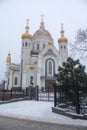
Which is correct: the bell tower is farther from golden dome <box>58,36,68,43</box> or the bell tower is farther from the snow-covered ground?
the snow-covered ground

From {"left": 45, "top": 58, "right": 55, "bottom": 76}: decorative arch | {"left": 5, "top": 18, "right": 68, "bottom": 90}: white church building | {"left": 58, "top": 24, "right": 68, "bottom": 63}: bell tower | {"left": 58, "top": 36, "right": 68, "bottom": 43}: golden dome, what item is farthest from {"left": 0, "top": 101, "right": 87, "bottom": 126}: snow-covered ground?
{"left": 58, "top": 36, "right": 68, "bottom": 43}: golden dome

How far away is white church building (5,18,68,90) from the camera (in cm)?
4884

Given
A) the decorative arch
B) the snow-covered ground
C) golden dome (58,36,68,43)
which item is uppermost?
golden dome (58,36,68,43)

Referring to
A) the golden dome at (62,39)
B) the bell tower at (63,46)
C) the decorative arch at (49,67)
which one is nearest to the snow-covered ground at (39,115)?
A: the decorative arch at (49,67)

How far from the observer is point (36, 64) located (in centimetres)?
5050

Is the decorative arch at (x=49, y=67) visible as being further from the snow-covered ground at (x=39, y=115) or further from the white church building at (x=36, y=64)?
the snow-covered ground at (x=39, y=115)

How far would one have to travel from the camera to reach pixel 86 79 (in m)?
11.0

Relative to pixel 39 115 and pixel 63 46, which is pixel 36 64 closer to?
pixel 63 46

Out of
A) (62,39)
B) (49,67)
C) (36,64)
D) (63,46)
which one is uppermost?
(62,39)

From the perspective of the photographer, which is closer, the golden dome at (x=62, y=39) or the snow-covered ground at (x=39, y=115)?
the snow-covered ground at (x=39, y=115)

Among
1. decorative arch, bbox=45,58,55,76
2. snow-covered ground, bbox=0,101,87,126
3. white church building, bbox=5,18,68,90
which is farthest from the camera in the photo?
decorative arch, bbox=45,58,55,76

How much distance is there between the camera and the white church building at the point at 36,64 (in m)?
48.8

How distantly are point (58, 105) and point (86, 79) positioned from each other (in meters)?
2.30

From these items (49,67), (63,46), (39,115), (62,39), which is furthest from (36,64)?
(39,115)
